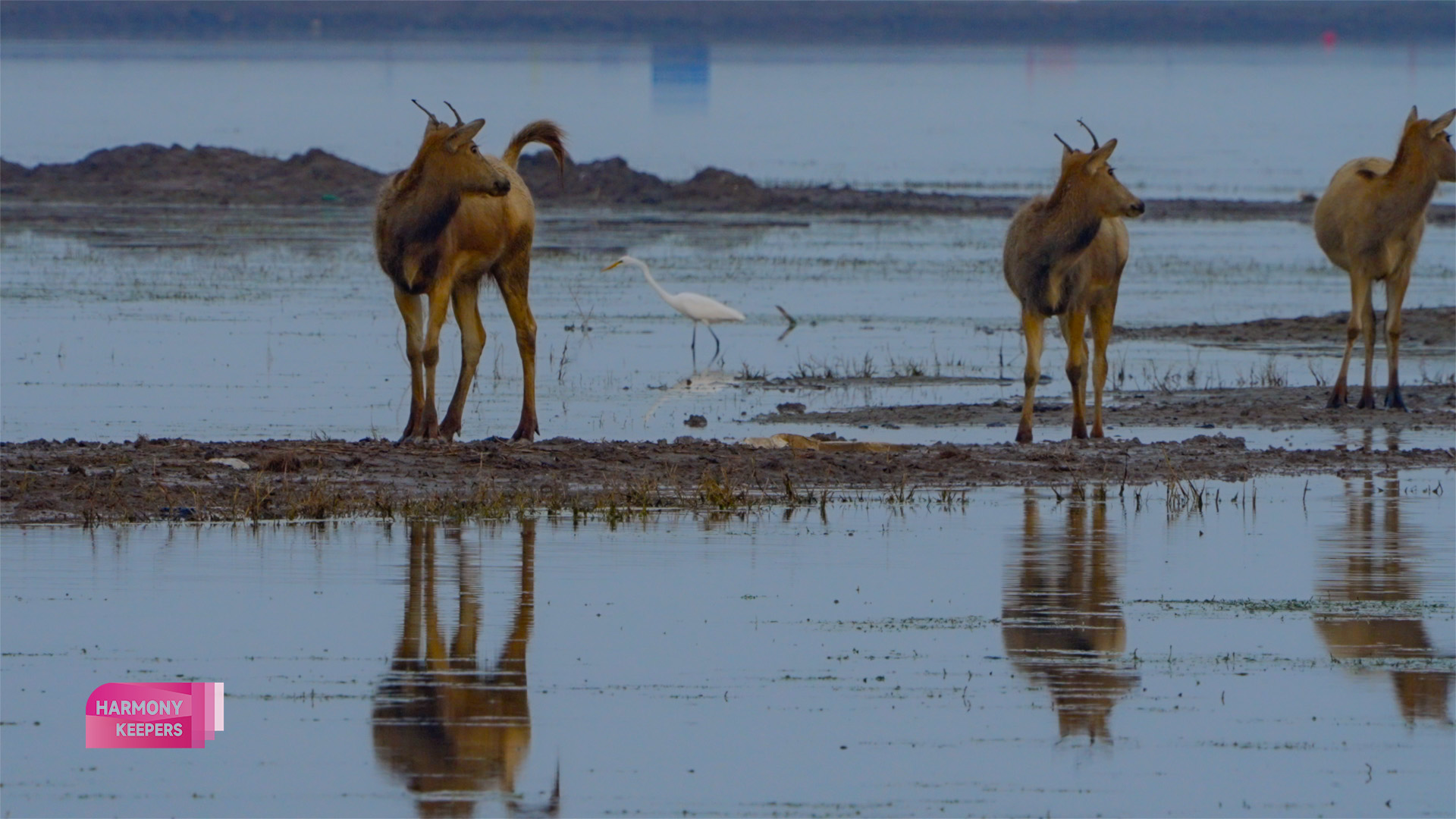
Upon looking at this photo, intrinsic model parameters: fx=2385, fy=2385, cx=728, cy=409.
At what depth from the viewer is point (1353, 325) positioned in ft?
56.8

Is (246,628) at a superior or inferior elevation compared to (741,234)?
inferior

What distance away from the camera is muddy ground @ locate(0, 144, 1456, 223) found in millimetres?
40062

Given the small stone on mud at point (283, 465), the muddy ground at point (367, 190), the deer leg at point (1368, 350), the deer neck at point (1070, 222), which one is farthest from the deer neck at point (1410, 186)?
the muddy ground at point (367, 190)

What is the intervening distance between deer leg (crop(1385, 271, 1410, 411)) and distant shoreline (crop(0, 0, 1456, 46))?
492 ft

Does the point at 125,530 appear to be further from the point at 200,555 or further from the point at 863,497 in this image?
the point at 863,497

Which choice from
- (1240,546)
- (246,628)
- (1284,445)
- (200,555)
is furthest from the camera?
(1284,445)

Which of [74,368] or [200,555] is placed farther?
[74,368]

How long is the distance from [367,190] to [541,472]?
29.7m

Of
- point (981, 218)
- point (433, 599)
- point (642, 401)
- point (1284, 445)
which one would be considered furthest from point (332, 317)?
point (981, 218)

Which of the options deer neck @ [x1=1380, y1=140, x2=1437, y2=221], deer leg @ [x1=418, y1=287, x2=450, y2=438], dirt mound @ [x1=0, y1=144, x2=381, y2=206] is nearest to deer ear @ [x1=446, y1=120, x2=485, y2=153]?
deer leg @ [x1=418, y1=287, x2=450, y2=438]

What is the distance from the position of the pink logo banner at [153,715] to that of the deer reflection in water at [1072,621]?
2.70 m

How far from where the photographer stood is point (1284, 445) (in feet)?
49.0

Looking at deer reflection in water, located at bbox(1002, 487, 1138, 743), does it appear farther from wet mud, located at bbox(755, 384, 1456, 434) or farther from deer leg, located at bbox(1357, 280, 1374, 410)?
deer leg, located at bbox(1357, 280, 1374, 410)

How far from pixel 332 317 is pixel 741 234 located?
44.4 feet
